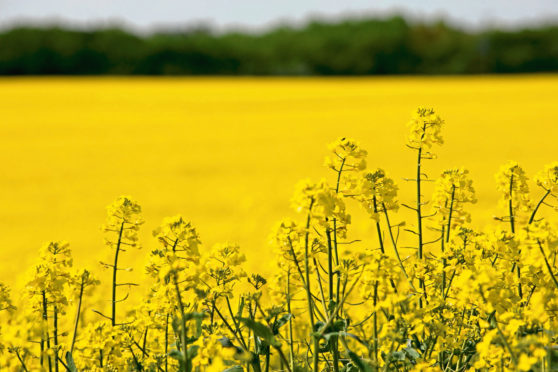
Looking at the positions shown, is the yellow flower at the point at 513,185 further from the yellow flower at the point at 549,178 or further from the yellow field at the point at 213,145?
the yellow field at the point at 213,145

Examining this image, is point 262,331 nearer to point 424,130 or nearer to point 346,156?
point 346,156

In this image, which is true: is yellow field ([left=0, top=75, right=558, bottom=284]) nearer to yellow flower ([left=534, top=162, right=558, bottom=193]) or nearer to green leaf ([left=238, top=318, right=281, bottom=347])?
yellow flower ([left=534, top=162, right=558, bottom=193])

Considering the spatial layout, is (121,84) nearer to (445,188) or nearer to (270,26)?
(270,26)

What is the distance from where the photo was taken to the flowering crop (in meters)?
2.50

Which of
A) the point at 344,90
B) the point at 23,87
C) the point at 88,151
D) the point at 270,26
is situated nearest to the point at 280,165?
the point at 88,151

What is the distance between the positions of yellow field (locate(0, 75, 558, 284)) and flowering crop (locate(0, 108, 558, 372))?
7.23ft

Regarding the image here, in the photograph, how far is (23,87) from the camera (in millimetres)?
30812

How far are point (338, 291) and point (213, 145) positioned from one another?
15.9m

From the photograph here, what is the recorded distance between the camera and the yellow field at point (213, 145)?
10.5 m

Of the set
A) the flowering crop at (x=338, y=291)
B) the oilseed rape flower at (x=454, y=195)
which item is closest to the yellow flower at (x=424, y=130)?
the flowering crop at (x=338, y=291)

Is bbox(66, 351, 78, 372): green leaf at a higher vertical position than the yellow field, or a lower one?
higher

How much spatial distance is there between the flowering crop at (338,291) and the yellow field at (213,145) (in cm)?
220

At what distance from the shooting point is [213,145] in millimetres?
18609

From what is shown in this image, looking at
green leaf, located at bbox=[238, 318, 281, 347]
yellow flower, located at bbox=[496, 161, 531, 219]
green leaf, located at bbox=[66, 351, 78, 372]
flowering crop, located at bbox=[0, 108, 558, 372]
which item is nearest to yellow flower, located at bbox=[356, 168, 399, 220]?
flowering crop, located at bbox=[0, 108, 558, 372]
